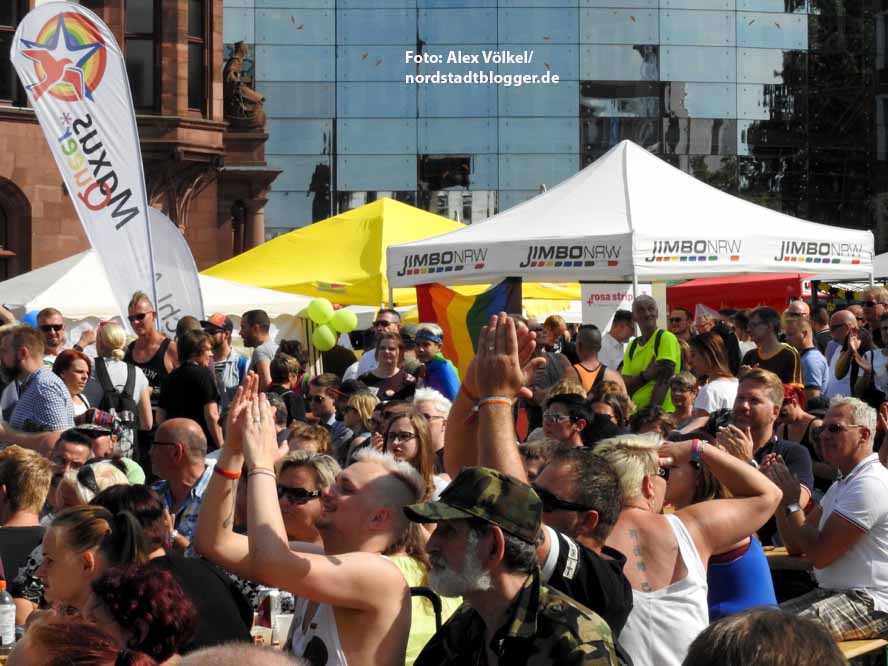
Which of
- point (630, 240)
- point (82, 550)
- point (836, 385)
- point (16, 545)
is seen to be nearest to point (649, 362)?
point (836, 385)

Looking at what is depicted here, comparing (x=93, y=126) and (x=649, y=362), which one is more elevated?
(x=93, y=126)

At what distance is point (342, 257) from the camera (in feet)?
69.4

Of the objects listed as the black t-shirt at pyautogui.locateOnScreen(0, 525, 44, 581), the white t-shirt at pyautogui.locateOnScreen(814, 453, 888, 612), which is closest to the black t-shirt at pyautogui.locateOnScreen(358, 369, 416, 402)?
the black t-shirt at pyautogui.locateOnScreen(0, 525, 44, 581)

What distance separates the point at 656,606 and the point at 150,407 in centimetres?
620

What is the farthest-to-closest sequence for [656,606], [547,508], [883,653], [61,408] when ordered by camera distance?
[61,408], [883,653], [656,606], [547,508]

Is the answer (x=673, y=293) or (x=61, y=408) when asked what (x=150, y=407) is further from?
(x=673, y=293)

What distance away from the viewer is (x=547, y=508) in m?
4.37

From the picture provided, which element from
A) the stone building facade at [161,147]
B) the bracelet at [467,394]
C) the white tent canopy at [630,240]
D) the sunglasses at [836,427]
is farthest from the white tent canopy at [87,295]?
the bracelet at [467,394]

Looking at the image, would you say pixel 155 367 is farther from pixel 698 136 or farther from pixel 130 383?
pixel 698 136

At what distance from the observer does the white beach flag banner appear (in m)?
12.8

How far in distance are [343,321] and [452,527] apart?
13257 millimetres

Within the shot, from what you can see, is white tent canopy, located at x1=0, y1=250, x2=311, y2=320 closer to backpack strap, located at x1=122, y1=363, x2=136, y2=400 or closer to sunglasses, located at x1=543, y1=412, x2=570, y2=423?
backpack strap, located at x1=122, y1=363, x2=136, y2=400

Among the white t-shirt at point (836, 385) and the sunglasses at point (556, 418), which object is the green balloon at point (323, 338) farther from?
the sunglasses at point (556, 418)

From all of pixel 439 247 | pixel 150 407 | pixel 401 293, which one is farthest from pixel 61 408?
pixel 401 293
